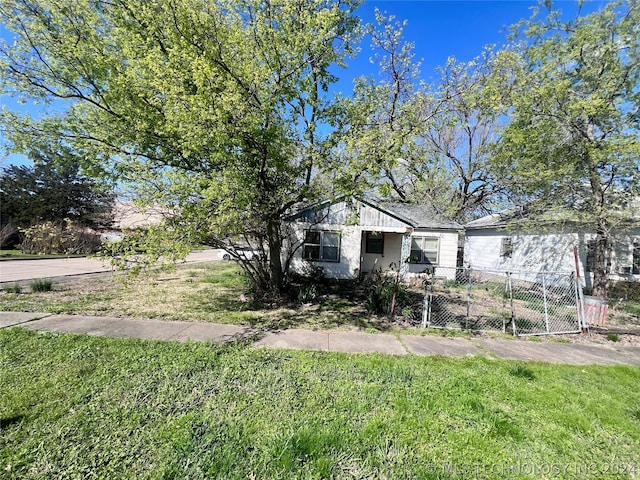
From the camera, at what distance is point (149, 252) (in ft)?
13.5

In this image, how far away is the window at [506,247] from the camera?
1477 centimetres

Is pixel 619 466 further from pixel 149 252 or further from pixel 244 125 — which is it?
pixel 244 125

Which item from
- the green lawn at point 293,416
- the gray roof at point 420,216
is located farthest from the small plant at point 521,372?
the gray roof at point 420,216

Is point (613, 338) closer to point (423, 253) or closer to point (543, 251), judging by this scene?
point (423, 253)

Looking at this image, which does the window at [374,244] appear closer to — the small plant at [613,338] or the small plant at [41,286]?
the small plant at [613,338]

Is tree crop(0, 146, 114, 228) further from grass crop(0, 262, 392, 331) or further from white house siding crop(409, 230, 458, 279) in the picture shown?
white house siding crop(409, 230, 458, 279)

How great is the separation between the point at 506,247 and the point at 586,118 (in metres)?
8.23

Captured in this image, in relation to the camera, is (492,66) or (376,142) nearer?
(376,142)

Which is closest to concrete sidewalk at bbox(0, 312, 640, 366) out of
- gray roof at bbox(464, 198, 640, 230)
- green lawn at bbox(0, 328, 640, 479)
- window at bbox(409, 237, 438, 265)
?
green lawn at bbox(0, 328, 640, 479)

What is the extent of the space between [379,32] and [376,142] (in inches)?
247

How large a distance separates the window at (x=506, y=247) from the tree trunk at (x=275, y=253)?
1305 centimetres

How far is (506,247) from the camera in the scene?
15.0 m

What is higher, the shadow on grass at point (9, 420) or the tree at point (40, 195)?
the tree at point (40, 195)

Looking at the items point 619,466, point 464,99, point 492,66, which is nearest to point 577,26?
point 492,66
